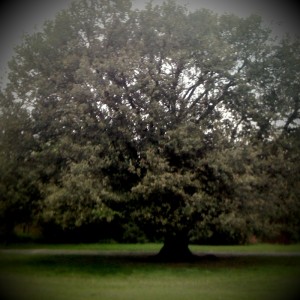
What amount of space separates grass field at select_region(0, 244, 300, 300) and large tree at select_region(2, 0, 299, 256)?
2.04 m

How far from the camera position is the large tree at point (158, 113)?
1781 cm

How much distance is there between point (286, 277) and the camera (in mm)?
16125

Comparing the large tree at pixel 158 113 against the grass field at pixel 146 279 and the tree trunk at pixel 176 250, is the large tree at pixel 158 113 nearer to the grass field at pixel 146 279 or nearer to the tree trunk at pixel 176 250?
the tree trunk at pixel 176 250

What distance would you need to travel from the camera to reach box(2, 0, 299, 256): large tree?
58.4 ft

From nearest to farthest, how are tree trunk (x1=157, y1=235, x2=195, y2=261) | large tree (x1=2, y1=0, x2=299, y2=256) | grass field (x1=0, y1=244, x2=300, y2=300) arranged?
grass field (x1=0, y1=244, x2=300, y2=300) → large tree (x1=2, y1=0, x2=299, y2=256) → tree trunk (x1=157, y1=235, x2=195, y2=261)

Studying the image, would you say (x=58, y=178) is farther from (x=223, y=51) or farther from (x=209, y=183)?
(x=223, y=51)

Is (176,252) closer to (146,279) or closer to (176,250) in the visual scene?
(176,250)

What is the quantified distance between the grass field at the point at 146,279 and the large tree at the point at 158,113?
204 centimetres

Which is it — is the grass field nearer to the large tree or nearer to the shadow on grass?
the shadow on grass

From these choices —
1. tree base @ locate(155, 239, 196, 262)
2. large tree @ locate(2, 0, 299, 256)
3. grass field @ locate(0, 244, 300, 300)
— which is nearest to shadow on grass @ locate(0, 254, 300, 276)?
grass field @ locate(0, 244, 300, 300)

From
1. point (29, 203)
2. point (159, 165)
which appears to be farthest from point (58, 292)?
point (29, 203)

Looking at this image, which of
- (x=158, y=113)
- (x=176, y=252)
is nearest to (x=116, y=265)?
(x=176, y=252)

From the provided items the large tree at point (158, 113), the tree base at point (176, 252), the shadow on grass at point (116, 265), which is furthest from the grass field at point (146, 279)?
the large tree at point (158, 113)

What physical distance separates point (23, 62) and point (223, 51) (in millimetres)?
10585
